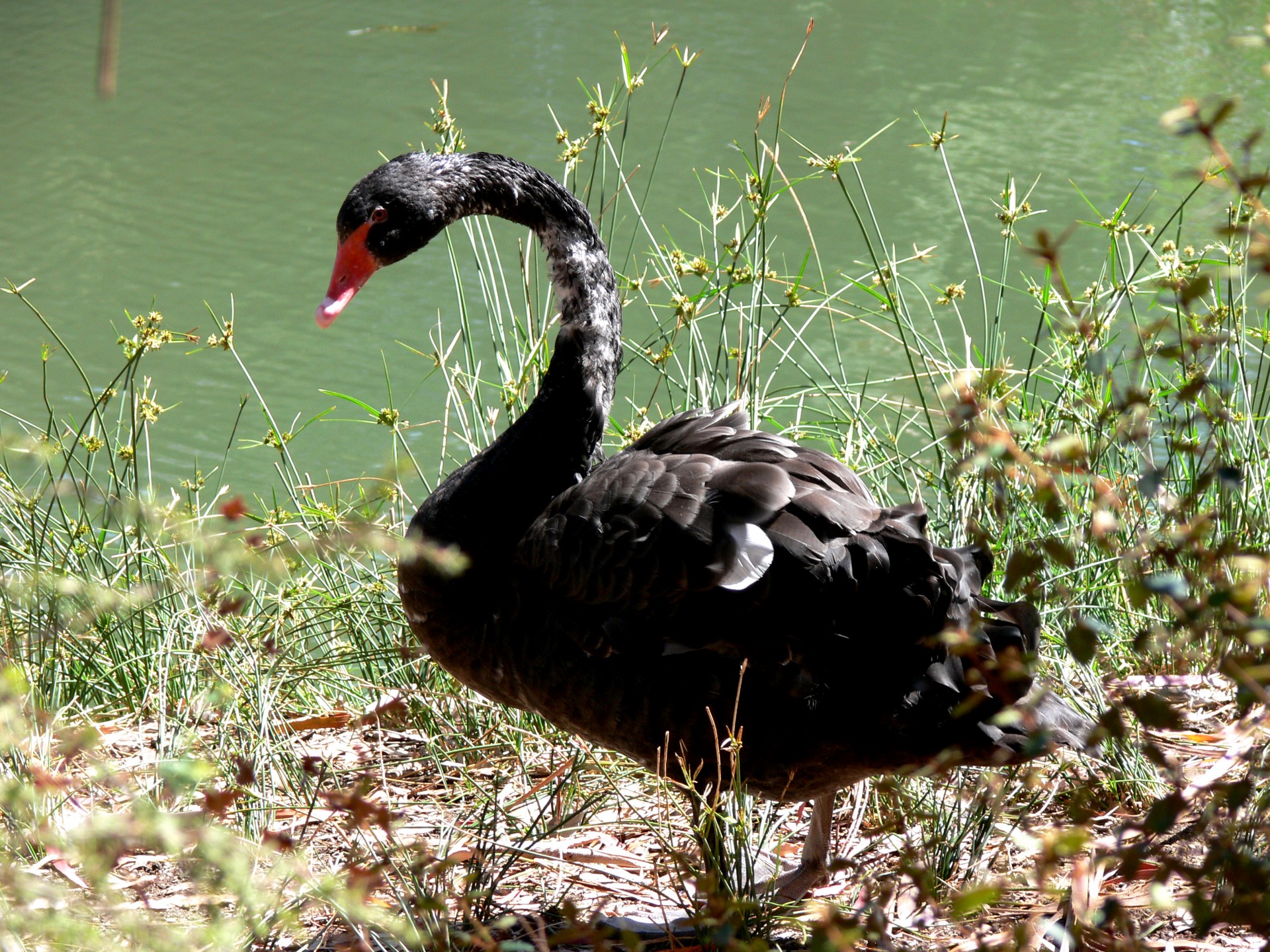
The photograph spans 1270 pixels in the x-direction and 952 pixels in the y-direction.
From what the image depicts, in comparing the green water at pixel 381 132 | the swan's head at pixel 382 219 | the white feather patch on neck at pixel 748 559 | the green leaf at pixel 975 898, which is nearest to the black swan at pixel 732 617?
the white feather patch on neck at pixel 748 559

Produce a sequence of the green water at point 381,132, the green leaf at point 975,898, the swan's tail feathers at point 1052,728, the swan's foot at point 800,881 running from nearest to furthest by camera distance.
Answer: the green leaf at point 975,898, the swan's tail feathers at point 1052,728, the swan's foot at point 800,881, the green water at point 381,132

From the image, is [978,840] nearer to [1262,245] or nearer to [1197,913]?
[1197,913]

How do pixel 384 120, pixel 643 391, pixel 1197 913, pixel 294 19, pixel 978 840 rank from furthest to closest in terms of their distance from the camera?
pixel 294 19 < pixel 384 120 < pixel 643 391 < pixel 978 840 < pixel 1197 913

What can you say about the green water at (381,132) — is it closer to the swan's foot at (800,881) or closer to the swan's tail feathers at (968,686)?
the swan's foot at (800,881)

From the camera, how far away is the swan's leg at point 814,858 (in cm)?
245

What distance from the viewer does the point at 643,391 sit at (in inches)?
249

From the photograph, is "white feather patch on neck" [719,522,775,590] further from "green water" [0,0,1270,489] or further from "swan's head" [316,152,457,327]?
"green water" [0,0,1270,489]

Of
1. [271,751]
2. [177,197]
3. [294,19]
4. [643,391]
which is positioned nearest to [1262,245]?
[271,751]

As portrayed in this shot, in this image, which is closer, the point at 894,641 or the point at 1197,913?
the point at 1197,913

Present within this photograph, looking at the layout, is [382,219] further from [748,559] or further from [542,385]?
[748,559]

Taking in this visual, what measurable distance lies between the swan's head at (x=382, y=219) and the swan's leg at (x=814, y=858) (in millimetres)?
1464

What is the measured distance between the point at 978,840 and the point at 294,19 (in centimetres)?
1277

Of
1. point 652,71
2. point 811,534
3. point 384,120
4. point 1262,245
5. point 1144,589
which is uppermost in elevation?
point 652,71

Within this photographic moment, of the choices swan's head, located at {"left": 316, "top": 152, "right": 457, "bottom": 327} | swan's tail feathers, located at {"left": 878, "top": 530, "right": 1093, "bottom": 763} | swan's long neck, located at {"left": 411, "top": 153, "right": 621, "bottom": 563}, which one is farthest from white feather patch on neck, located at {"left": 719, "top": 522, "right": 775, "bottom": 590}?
swan's head, located at {"left": 316, "top": 152, "right": 457, "bottom": 327}
